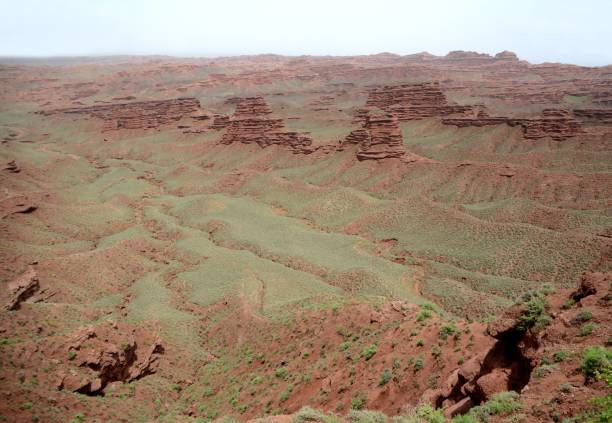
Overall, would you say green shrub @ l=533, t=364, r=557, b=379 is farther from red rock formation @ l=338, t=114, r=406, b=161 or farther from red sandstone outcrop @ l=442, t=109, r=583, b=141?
red sandstone outcrop @ l=442, t=109, r=583, b=141

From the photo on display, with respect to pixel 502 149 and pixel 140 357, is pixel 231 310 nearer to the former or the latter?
pixel 140 357

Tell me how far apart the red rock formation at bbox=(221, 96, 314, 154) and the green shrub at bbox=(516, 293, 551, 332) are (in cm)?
7162

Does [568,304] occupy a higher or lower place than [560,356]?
higher

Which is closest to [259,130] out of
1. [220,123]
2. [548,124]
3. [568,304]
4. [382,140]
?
[220,123]

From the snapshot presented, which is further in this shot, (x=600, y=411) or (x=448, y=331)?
(x=448, y=331)

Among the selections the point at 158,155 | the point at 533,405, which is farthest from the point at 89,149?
the point at 533,405

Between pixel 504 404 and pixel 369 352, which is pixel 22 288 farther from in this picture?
pixel 504 404

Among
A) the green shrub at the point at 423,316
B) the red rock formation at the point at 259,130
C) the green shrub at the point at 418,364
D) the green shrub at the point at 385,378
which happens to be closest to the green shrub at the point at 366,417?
the green shrub at the point at 385,378

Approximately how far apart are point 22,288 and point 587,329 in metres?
33.3

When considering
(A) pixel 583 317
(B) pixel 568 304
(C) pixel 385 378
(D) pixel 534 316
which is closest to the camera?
(A) pixel 583 317

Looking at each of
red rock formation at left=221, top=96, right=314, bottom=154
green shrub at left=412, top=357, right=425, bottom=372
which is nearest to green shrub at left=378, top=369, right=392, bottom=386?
green shrub at left=412, top=357, right=425, bottom=372

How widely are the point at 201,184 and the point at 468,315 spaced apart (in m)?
56.5

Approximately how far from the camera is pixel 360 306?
26.4 metres

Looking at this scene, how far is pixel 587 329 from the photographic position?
42.4ft
